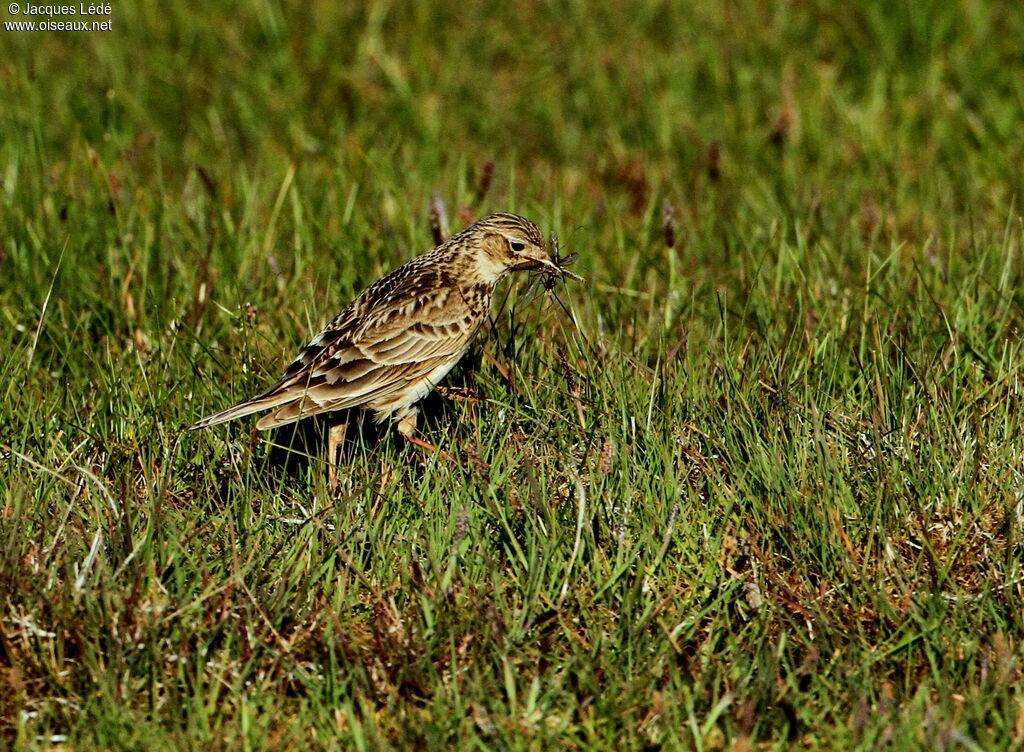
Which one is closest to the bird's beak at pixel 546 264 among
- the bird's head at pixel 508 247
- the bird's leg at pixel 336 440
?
the bird's head at pixel 508 247

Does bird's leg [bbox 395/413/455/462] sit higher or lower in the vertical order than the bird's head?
lower

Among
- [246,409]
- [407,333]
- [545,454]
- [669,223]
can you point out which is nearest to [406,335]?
[407,333]

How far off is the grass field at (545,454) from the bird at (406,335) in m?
0.18

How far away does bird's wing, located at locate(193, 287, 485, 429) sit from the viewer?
502 cm

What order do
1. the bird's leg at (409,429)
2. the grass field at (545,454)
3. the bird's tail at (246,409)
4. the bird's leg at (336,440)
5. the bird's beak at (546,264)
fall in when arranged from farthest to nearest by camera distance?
the bird's beak at (546,264) → the bird's leg at (336,440) → the bird's leg at (409,429) → the bird's tail at (246,409) → the grass field at (545,454)

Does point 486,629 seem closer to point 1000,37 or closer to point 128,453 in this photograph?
point 128,453

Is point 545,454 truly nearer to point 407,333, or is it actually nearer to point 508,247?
point 407,333

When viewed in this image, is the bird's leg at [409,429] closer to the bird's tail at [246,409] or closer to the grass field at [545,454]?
the grass field at [545,454]

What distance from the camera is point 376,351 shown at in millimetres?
5227

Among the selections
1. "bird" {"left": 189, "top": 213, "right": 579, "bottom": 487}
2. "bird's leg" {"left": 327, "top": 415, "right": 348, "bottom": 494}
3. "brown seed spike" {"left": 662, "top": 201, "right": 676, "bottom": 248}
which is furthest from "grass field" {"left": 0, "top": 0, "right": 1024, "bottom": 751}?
"brown seed spike" {"left": 662, "top": 201, "right": 676, "bottom": 248}

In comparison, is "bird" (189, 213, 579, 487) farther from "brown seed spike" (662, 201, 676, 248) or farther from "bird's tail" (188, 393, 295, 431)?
"brown seed spike" (662, 201, 676, 248)

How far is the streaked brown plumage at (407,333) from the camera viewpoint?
504cm

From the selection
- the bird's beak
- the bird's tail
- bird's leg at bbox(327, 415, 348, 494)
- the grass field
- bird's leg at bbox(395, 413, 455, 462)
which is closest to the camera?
the grass field

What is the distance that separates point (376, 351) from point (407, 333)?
6.4 inches
